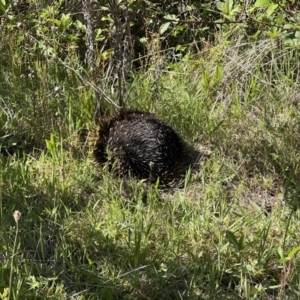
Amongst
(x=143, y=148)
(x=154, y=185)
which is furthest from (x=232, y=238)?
(x=143, y=148)

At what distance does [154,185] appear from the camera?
3.35 meters

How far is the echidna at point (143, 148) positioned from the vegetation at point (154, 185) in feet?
0.39

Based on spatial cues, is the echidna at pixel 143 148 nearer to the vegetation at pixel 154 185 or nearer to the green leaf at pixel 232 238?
the vegetation at pixel 154 185

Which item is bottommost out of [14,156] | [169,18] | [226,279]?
[226,279]

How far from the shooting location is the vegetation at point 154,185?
8.42 feet

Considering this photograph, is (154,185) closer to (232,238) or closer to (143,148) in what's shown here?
(143,148)

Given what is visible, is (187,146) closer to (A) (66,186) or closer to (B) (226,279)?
(A) (66,186)

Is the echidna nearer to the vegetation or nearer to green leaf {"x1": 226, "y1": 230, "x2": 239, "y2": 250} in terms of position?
the vegetation

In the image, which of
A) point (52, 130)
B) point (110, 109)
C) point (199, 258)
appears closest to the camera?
point (199, 258)

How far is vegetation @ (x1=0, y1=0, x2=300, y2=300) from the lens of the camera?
257cm

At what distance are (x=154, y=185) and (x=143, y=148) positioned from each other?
0.35 metres

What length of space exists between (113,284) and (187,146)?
146cm

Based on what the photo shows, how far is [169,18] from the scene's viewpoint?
11.1 ft

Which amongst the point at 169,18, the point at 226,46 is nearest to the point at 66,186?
the point at 169,18
